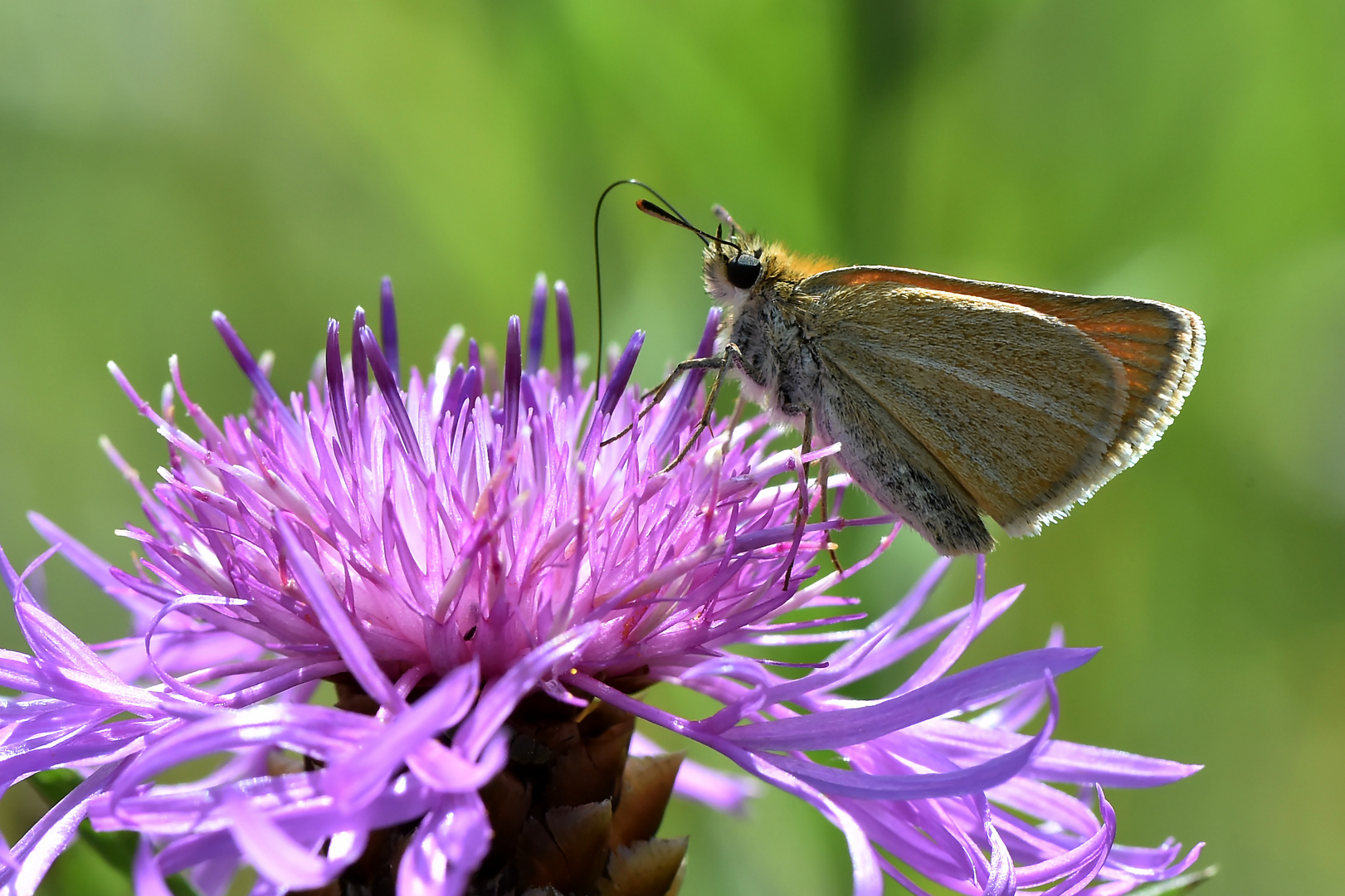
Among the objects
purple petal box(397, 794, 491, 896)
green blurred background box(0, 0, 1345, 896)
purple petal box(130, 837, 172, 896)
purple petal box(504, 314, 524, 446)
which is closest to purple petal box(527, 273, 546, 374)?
green blurred background box(0, 0, 1345, 896)

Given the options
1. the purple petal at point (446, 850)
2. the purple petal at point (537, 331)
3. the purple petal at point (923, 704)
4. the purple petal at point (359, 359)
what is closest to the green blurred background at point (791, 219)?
the purple petal at point (537, 331)

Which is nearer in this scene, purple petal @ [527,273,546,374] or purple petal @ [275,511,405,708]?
purple petal @ [275,511,405,708]

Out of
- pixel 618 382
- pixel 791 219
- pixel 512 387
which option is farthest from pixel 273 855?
pixel 791 219

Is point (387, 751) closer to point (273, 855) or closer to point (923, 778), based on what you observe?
point (273, 855)

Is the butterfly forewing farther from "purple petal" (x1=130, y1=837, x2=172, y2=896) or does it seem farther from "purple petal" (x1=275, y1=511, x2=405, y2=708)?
"purple petal" (x1=130, y1=837, x2=172, y2=896)

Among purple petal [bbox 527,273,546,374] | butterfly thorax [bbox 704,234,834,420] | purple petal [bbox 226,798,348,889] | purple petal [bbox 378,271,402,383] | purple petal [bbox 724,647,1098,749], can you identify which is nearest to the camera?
purple petal [bbox 226,798,348,889]

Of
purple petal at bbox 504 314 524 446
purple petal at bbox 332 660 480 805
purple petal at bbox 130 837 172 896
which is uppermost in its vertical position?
purple petal at bbox 504 314 524 446
